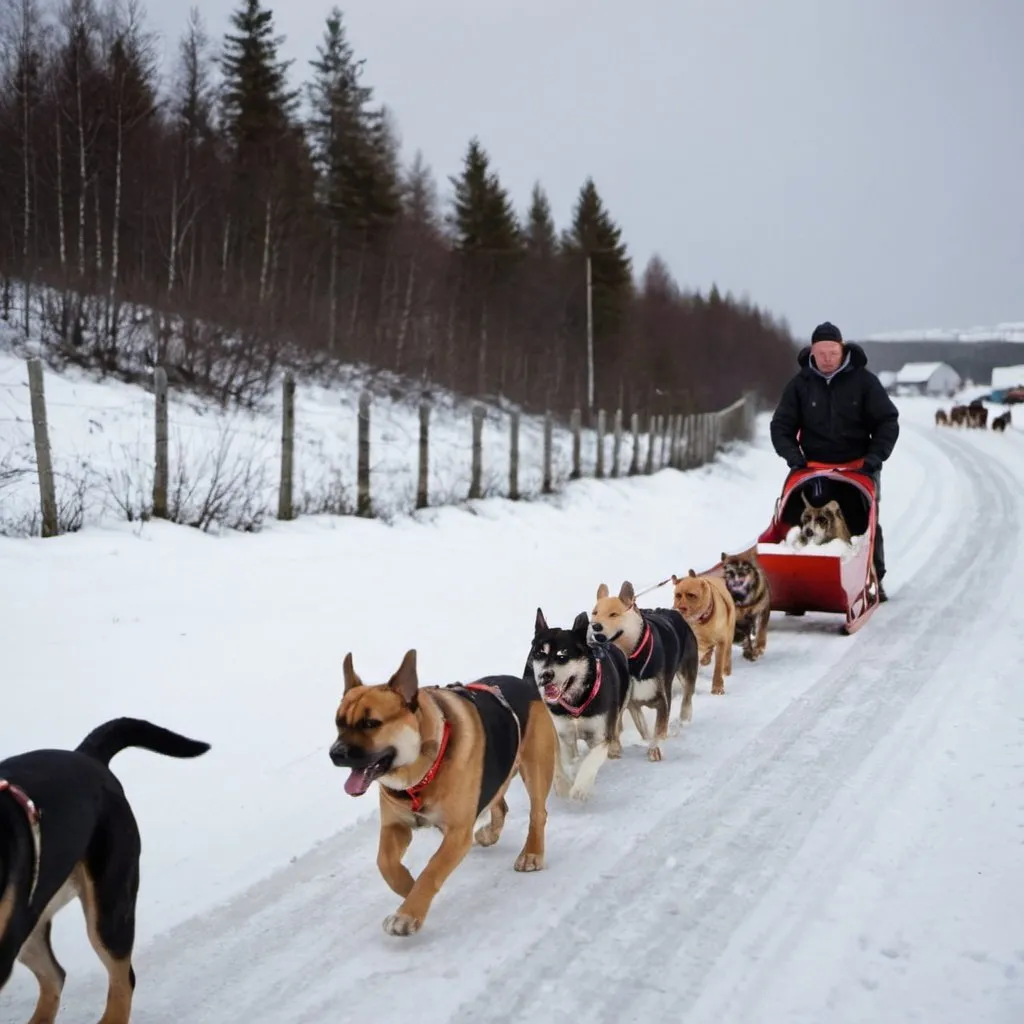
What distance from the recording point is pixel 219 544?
9.99 m

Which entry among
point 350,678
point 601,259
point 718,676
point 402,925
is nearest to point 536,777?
point 402,925

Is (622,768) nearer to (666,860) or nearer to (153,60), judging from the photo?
(666,860)

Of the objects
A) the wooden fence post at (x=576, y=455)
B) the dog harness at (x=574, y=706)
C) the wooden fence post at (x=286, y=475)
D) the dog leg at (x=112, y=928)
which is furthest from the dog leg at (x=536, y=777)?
the wooden fence post at (x=576, y=455)

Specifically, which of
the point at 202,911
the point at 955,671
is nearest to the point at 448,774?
the point at 202,911

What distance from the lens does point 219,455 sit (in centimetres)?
1144

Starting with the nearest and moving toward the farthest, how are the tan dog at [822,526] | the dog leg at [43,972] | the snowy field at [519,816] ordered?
the dog leg at [43,972] < the snowy field at [519,816] < the tan dog at [822,526]

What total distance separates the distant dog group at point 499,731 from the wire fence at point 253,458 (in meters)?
5.55

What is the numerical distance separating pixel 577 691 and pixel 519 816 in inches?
28.9

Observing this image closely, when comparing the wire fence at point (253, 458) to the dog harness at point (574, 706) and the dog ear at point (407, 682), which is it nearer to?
the dog harness at point (574, 706)

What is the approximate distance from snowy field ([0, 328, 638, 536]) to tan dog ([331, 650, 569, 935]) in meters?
6.12

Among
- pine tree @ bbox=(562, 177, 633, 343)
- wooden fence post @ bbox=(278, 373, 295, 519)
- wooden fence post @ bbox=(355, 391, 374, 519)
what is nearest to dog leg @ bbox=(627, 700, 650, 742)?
wooden fence post @ bbox=(278, 373, 295, 519)

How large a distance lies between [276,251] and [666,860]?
28409 millimetres

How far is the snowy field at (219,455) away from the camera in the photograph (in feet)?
34.6

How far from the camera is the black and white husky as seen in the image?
17.6 ft
